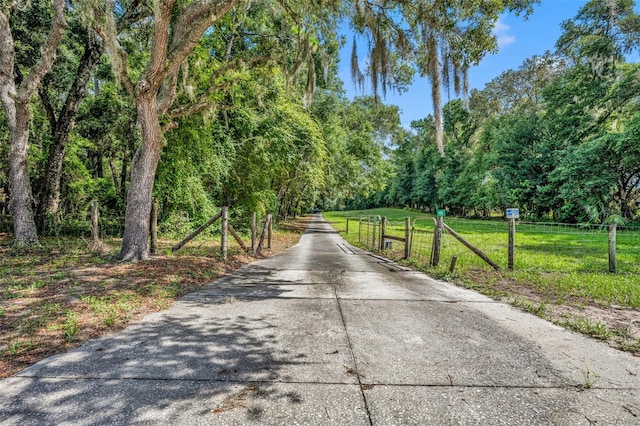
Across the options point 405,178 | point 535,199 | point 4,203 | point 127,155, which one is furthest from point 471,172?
point 4,203

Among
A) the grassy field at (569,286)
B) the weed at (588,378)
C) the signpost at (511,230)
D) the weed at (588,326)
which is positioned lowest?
the grassy field at (569,286)

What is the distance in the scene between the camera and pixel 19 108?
800cm

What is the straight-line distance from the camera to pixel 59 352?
282cm

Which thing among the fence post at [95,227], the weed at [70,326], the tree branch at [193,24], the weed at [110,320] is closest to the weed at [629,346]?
the weed at [110,320]

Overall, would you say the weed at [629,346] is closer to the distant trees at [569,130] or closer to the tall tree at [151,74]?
the tall tree at [151,74]

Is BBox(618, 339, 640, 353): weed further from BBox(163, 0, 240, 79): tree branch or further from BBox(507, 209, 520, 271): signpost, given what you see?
BBox(163, 0, 240, 79): tree branch

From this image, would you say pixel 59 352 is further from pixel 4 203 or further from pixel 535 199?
pixel 535 199

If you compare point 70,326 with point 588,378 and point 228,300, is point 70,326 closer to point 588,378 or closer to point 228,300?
point 228,300

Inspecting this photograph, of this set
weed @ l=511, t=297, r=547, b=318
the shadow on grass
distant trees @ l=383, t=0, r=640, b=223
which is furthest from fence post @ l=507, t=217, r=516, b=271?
distant trees @ l=383, t=0, r=640, b=223

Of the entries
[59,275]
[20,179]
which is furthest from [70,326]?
[20,179]

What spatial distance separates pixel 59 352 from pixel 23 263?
538 centimetres

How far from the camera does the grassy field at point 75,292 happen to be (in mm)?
3047

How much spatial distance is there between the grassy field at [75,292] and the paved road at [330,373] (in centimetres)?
32

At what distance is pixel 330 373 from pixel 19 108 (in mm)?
10592
